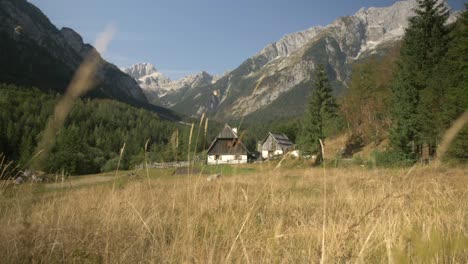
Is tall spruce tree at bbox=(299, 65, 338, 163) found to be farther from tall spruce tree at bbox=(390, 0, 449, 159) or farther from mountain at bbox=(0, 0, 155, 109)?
mountain at bbox=(0, 0, 155, 109)

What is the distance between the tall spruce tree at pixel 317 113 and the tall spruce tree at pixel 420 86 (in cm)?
980

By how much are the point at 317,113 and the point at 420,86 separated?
1254 cm

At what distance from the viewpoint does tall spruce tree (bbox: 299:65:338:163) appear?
37094 millimetres

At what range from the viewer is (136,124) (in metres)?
130

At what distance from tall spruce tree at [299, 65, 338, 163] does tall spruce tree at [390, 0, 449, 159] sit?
9799mm

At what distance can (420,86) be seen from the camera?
90.7 feet

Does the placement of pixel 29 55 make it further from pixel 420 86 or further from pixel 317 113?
pixel 420 86

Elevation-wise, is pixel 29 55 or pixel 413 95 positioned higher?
pixel 29 55

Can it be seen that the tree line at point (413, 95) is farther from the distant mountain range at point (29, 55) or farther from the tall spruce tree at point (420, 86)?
the distant mountain range at point (29, 55)

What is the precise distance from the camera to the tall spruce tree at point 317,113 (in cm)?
3709

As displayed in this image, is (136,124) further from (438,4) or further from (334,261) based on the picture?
(334,261)

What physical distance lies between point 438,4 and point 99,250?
3827cm

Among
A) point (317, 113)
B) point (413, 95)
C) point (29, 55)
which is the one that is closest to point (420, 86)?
point (413, 95)

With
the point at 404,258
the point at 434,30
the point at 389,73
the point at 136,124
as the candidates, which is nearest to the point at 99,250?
the point at 404,258
